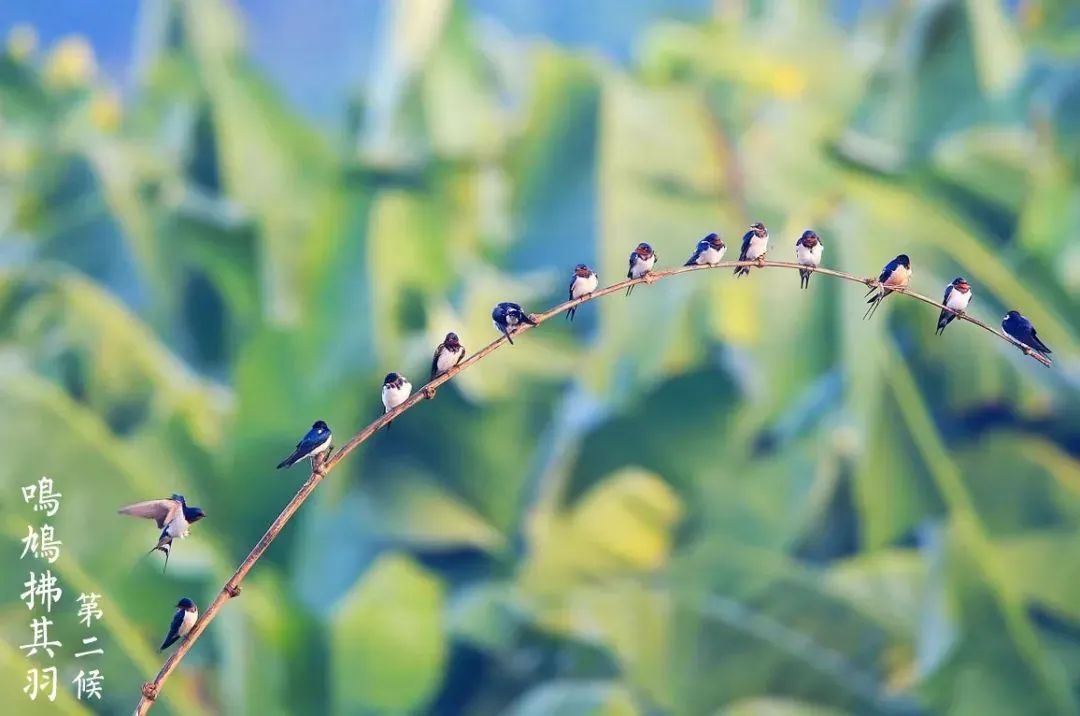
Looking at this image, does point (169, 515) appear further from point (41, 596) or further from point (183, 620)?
point (41, 596)

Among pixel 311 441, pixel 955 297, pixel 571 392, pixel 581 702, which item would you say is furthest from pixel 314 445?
pixel 571 392

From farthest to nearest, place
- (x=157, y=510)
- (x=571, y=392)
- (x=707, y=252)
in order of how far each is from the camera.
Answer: (x=571, y=392) → (x=707, y=252) → (x=157, y=510)

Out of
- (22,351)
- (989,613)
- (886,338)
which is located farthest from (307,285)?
(989,613)

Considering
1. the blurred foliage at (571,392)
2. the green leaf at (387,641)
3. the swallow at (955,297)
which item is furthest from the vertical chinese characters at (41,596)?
the swallow at (955,297)

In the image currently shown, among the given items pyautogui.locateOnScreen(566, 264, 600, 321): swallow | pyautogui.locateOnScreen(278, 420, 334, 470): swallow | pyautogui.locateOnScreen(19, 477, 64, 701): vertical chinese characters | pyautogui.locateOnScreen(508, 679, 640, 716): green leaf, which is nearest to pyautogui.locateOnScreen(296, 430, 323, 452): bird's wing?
Answer: pyautogui.locateOnScreen(278, 420, 334, 470): swallow

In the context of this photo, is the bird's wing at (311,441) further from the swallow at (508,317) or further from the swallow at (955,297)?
the swallow at (955,297)

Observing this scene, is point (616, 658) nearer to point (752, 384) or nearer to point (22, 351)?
point (752, 384)

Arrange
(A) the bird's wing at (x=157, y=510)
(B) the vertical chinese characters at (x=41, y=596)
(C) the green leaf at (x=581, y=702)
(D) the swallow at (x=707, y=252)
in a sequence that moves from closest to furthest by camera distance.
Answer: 1. (A) the bird's wing at (x=157, y=510)
2. (D) the swallow at (x=707, y=252)
3. (B) the vertical chinese characters at (x=41, y=596)
4. (C) the green leaf at (x=581, y=702)
